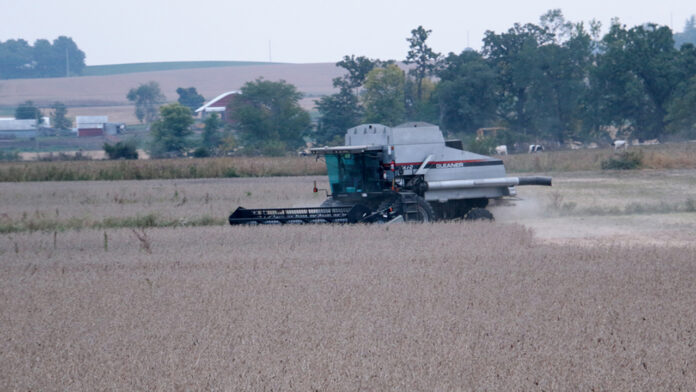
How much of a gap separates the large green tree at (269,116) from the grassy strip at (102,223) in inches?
1709

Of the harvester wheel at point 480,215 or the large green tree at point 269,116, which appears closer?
the harvester wheel at point 480,215

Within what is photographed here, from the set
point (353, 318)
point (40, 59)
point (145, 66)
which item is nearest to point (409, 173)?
point (353, 318)

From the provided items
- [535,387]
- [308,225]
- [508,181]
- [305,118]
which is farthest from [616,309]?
[305,118]

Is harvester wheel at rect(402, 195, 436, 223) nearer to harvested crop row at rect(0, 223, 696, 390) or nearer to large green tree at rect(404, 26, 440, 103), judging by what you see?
harvested crop row at rect(0, 223, 696, 390)

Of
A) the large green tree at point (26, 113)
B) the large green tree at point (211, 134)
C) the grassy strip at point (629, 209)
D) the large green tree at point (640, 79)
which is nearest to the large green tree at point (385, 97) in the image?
the large green tree at point (211, 134)

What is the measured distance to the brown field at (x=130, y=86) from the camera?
382 feet

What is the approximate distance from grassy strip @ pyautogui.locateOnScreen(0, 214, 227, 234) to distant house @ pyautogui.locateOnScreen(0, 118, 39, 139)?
7115cm

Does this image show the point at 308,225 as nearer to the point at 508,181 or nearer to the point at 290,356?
the point at 508,181

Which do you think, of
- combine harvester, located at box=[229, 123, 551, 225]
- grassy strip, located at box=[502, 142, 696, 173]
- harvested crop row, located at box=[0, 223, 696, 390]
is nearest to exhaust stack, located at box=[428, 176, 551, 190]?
combine harvester, located at box=[229, 123, 551, 225]

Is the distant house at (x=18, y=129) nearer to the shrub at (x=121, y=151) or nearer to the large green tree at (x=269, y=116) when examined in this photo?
the large green tree at (x=269, y=116)

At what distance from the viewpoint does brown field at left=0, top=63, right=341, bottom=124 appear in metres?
116

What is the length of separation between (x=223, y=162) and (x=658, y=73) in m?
39.8

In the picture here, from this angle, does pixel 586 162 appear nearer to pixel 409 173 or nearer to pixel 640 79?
pixel 409 173

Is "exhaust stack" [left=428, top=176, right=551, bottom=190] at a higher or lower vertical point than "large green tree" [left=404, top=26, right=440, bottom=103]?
lower
